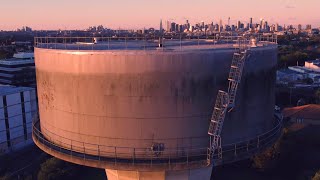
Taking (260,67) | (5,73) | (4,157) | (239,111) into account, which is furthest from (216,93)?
(5,73)

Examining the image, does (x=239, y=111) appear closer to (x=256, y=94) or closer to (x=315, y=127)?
(x=256, y=94)

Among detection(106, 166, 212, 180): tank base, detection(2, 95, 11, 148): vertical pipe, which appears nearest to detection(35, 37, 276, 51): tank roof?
detection(106, 166, 212, 180): tank base

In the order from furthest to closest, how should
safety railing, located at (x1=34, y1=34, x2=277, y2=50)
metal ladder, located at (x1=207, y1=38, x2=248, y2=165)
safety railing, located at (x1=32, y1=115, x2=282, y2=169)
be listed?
safety railing, located at (x1=34, y1=34, x2=277, y2=50) < safety railing, located at (x1=32, y1=115, x2=282, y2=169) < metal ladder, located at (x1=207, y1=38, x2=248, y2=165)

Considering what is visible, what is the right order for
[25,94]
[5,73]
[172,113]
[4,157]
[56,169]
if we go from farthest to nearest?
[5,73], [25,94], [4,157], [56,169], [172,113]

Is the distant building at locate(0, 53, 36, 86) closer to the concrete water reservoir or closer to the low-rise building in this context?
the low-rise building

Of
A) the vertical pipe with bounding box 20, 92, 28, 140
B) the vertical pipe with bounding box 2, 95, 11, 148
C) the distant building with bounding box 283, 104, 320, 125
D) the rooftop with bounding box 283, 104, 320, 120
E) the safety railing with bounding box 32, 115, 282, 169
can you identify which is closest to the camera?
the safety railing with bounding box 32, 115, 282, 169

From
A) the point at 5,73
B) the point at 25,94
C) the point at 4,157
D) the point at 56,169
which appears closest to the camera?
the point at 56,169
